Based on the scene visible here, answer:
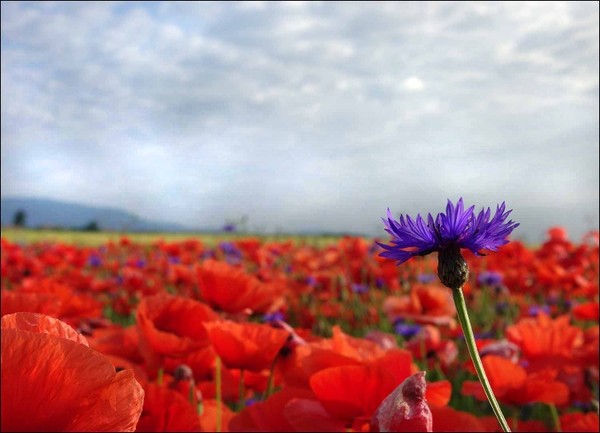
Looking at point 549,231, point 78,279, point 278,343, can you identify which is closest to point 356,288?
point 549,231

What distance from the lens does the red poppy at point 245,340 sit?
936 millimetres

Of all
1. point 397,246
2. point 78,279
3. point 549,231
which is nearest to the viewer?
point 397,246

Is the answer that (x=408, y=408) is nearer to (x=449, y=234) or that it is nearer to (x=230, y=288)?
(x=449, y=234)

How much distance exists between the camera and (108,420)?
292 millimetres

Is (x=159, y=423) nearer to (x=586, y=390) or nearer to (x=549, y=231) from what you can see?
(x=586, y=390)

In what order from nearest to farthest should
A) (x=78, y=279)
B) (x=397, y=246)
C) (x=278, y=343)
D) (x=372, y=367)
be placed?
(x=397, y=246)
(x=372, y=367)
(x=278, y=343)
(x=78, y=279)

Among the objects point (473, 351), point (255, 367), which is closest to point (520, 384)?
point (255, 367)

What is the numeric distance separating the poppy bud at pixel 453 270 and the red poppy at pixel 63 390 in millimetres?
223

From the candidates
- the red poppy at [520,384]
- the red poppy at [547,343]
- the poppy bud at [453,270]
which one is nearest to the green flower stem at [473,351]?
the poppy bud at [453,270]

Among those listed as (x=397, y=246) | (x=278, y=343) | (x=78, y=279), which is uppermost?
(x=397, y=246)

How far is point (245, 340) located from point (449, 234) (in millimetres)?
494

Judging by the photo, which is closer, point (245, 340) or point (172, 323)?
point (245, 340)

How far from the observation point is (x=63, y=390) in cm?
29

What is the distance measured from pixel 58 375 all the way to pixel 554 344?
51.1 inches
